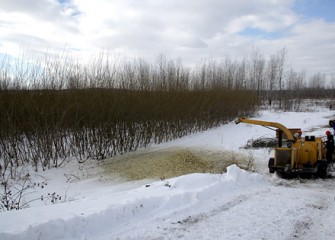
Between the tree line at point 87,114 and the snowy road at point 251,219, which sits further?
the tree line at point 87,114

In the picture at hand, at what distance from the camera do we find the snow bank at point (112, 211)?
12.4ft

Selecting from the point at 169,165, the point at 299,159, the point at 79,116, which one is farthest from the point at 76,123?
the point at 299,159

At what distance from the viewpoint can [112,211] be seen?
4.44 metres

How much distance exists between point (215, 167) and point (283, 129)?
2140 mm

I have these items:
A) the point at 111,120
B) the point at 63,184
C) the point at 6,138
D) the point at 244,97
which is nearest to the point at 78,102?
the point at 111,120


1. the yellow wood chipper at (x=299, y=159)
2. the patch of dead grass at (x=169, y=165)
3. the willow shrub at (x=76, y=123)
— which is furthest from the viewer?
the willow shrub at (x=76, y=123)

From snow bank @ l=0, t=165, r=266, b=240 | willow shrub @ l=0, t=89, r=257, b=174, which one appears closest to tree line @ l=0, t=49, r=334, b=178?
willow shrub @ l=0, t=89, r=257, b=174

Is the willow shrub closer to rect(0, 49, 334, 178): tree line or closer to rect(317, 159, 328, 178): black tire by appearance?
rect(0, 49, 334, 178): tree line

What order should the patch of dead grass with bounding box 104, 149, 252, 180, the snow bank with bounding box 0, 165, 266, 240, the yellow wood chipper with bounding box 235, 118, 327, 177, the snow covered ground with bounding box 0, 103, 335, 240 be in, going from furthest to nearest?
the patch of dead grass with bounding box 104, 149, 252, 180
the yellow wood chipper with bounding box 235, 118, 327, 177
the snow covered ground with bounding box 0, 103, 335, 240
the snow bank with bounding box 0, 165, 266, 240

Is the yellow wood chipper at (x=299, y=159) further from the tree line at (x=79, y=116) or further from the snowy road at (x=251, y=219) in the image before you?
the tree line at (x=79, y=116)

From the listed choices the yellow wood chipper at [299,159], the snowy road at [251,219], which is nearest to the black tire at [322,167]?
the yellow wood chipper at [299,159]

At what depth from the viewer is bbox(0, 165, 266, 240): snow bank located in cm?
379

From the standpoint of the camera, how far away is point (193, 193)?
17.7 ft

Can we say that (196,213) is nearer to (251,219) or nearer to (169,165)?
(251,219)
